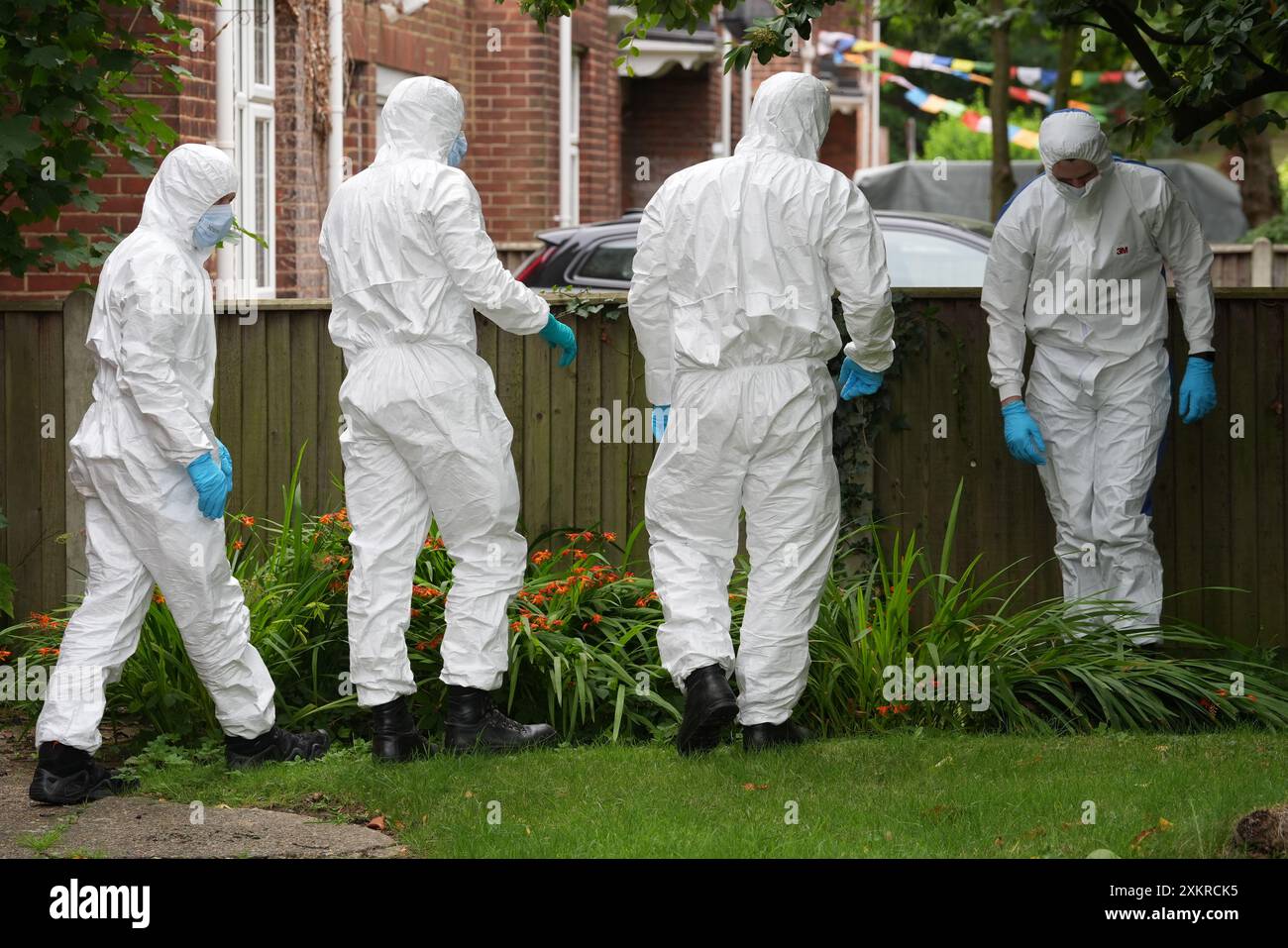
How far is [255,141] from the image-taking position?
36.6 feet

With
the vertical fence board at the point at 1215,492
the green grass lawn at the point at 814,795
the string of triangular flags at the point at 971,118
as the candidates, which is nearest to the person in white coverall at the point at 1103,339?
the vertical fence board at the point at 1215,492

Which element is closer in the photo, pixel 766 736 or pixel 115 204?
pixel 766 736

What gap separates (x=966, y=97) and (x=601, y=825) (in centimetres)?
4974

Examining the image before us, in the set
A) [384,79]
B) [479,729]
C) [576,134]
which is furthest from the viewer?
[576,134]

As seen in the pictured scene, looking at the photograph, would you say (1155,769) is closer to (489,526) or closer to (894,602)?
(894,602)

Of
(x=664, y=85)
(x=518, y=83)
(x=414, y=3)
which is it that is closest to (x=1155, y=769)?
(x=414, y=3)

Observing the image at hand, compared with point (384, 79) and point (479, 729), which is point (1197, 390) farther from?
point (384, 79)

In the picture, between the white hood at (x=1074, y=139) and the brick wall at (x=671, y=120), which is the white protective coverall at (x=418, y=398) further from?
the brick wall at (x=671, y=120)

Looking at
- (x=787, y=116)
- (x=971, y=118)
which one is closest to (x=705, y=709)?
(x=787, y=116)

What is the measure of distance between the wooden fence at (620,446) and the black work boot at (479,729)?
158cm

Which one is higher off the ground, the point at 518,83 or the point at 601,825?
the point at 518,83

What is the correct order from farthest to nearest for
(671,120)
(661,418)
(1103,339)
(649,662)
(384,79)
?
1. (671,120)
2. (384,79)
3. (1103,339)
4. (649,662)
5. (661,418)

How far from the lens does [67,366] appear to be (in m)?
7.00

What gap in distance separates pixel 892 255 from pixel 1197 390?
438cm
